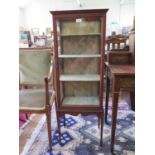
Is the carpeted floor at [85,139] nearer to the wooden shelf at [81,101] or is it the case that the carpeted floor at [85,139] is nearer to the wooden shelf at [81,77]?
the wooden shelf at [81,101]

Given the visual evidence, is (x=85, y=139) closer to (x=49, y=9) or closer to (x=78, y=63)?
(x=78, y=63)

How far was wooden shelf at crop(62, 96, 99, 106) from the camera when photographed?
5.90 ft

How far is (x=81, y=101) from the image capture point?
187cm

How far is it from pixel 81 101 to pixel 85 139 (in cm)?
43

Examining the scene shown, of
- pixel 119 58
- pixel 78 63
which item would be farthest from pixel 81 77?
pixel 119 58

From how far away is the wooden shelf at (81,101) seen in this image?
5.90 ft

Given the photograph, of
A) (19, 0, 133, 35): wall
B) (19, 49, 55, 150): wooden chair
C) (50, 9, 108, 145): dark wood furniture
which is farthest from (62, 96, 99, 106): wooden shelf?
(19, 0, 133, 35): wall

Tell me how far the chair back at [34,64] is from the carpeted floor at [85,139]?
25.1 inches

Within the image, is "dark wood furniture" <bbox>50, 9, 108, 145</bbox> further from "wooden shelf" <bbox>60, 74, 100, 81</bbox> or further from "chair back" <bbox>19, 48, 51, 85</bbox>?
"chair back" <bbox>19, 48, 51, 85</bbox>
